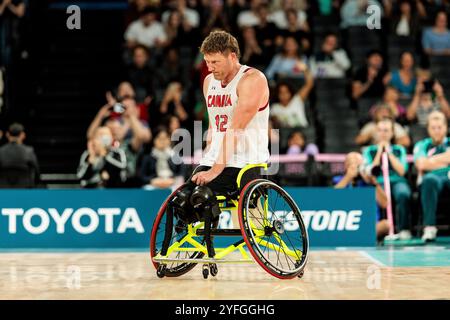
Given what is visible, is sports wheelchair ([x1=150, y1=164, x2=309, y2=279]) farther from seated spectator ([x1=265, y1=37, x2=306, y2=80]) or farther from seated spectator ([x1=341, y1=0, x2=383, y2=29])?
seated spectator ([x1=341, y1=0, x2=383, y2=29])

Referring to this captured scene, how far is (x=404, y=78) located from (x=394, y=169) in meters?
2.69

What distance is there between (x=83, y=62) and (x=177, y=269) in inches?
308

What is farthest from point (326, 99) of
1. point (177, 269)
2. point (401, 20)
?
point (177, 269)

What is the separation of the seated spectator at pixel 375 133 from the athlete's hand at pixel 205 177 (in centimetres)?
477

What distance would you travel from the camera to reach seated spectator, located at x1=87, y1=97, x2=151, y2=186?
11539 mm

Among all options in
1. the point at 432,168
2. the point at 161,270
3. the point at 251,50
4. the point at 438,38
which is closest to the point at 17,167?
the point at 251,50

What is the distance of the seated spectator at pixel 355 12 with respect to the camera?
1378 cm

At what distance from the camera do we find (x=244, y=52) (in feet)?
43.6

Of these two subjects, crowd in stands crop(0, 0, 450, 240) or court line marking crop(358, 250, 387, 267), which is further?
crowd in stands crop(0, 0, 450, 240)

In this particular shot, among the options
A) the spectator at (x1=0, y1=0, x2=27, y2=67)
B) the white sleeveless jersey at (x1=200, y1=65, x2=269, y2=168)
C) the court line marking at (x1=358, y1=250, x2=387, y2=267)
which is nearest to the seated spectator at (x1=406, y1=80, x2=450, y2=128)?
the court line marking at (x1=358, y1=250, x2=387, y2=267)

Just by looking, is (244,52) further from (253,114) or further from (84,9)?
(253,114)

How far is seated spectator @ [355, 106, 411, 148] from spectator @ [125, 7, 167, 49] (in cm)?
357

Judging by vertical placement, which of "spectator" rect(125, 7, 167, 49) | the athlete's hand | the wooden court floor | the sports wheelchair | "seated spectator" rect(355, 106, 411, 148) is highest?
"spectator" rect(125, 7, 167, 49)

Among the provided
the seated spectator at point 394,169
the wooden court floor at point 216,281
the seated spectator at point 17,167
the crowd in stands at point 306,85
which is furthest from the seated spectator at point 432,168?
the seated spectator at point 17,167
